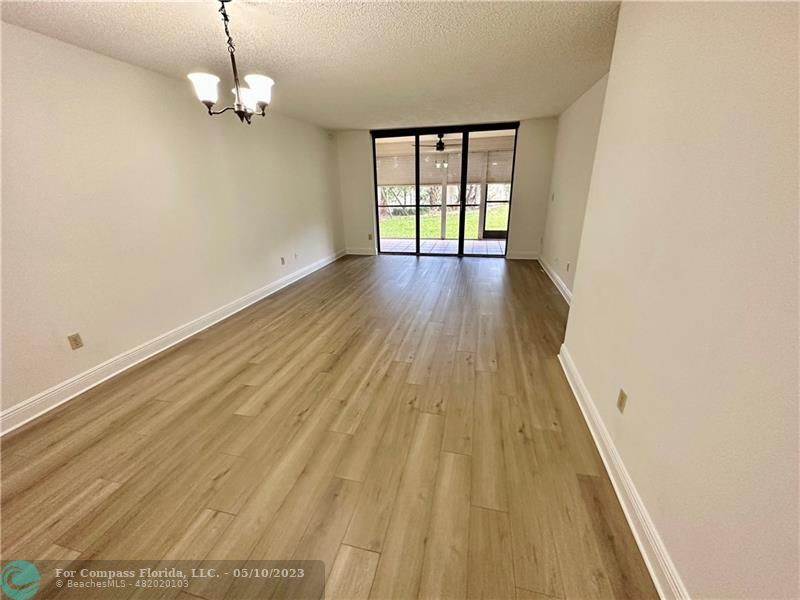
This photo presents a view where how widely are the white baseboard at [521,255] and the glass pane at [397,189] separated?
6.22ft

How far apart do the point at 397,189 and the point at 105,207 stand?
4.88m

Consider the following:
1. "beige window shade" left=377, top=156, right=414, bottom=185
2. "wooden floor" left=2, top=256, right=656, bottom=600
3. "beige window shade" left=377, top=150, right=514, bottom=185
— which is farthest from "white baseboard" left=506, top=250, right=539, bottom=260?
"wooden floor" left=2, top=256, right=656, bottom=600

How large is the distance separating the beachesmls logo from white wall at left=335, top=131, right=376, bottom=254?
563cm

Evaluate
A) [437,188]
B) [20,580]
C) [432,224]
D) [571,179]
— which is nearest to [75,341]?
[20,580]

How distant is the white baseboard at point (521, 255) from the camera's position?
563cm

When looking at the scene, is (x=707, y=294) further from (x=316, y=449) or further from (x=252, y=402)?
(x=252, y=402)

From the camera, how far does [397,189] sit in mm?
6352

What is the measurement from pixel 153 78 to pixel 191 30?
0.94m

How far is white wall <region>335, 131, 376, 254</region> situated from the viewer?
226 inches

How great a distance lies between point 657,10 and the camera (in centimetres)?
133

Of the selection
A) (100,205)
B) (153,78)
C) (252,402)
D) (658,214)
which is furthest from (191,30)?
(658,214)

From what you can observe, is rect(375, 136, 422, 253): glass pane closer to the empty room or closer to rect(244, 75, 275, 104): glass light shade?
the empty room

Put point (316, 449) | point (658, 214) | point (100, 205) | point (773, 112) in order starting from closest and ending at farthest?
point (773, 112) < point (658, 214) < point (316, 449) < point (100, 205)

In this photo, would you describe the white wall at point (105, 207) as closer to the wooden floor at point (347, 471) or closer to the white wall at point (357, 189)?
the wooden floor at point (347, 471)
